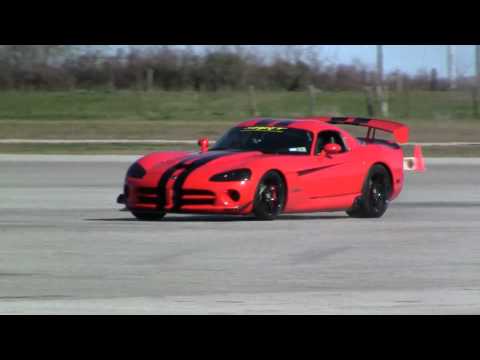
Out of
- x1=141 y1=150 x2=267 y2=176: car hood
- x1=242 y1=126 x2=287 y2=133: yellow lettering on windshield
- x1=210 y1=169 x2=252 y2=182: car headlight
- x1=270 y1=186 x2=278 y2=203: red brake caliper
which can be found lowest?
x1=270 y1=186 x2=278 y2=203: red brake caliper

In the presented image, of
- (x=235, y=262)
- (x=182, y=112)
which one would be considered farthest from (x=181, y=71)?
(x=235, y=262)

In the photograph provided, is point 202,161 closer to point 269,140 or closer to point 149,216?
point 149,216

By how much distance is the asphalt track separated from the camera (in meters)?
8.43

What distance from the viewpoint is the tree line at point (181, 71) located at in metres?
53.1

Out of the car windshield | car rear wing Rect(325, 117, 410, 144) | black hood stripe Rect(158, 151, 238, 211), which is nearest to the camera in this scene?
black hood stripe Rect(158, 151, 238, 211)

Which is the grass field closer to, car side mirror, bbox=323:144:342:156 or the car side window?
the car side window

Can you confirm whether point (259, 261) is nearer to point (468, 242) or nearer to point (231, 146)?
point (468, 242)

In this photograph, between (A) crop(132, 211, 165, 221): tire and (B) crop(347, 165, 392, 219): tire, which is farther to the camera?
(B) crop(347, 165, 392, 219): tire

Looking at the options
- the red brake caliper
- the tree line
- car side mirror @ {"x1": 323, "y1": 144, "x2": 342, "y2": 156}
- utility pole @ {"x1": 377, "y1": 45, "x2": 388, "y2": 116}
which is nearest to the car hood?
the red brake caliper

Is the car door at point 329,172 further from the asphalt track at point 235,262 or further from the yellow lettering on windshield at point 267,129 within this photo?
the yellow lettering on windshield at point 267,129

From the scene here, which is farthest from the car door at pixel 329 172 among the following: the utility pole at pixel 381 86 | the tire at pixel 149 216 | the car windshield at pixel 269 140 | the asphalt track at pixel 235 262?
the utility pole at pixel 381 86

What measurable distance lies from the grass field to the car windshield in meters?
19.9

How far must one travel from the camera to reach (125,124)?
38.9 m

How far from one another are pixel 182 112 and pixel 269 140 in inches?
1207
